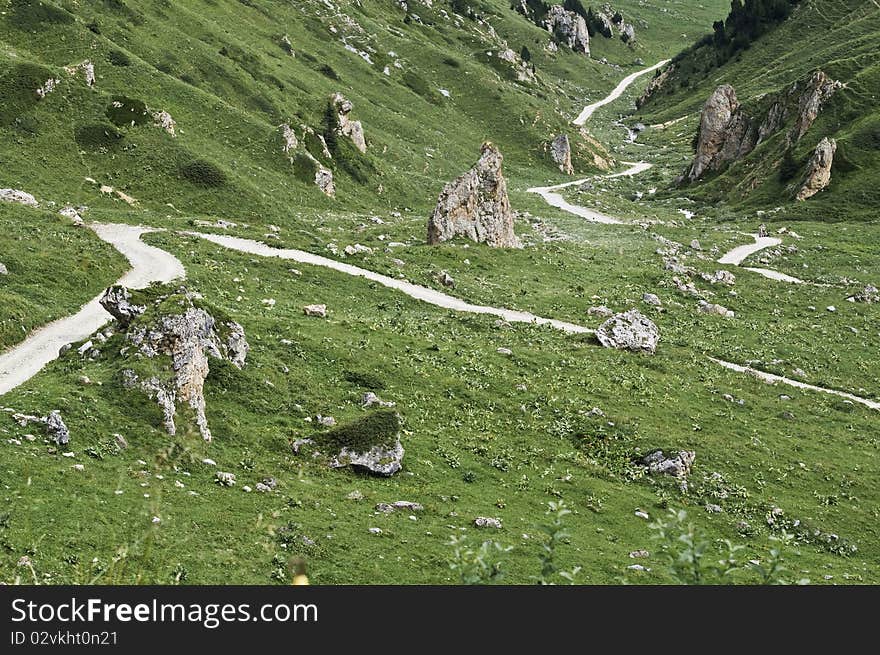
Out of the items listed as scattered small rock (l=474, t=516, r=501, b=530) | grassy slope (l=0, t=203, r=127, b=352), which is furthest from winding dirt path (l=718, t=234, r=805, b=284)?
grassy slope (l=0, t=203, r=127, b=352)

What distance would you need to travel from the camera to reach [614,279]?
63.9m

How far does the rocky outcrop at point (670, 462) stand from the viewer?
3183 cm

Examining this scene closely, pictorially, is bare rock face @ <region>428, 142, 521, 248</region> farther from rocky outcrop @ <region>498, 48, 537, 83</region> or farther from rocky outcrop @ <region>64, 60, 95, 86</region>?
rocky outcrop @ <region>498, 48, 537, 83</region>

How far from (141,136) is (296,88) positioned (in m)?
36.4

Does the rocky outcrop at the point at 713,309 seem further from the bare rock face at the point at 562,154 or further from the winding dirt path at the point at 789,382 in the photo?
the bare rock face at the point at 562,154

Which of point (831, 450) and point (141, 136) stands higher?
point (141, 136)

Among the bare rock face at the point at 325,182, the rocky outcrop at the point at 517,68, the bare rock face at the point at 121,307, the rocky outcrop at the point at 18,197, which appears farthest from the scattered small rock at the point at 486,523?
the rocky outcrop at the point at 517,68

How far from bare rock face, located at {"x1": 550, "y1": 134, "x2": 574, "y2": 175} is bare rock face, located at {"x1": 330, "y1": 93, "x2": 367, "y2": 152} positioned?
52396 millimetres

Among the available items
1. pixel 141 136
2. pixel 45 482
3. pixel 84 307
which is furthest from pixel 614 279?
pixel 45 482

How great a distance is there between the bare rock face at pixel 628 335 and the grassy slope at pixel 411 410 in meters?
1.22

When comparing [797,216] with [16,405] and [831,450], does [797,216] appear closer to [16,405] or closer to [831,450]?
[831,450]

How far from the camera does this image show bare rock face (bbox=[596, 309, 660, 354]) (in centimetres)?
4644

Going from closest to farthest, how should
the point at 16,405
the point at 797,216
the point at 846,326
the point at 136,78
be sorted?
the point at 16,405, the point at 846,326, the point at 136,78, the point at 797,216

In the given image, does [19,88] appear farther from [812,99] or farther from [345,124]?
[812,99]
